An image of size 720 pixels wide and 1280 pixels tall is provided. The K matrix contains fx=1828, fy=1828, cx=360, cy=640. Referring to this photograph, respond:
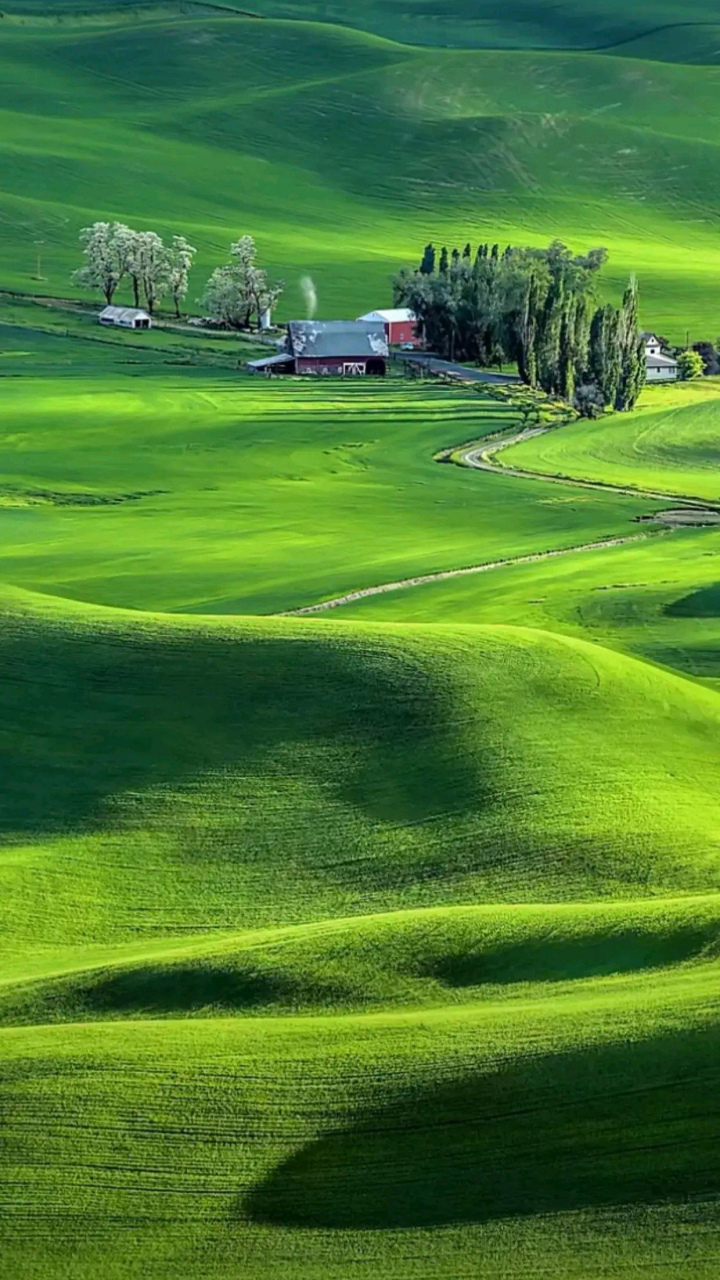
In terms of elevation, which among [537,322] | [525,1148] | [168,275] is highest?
[168,275]

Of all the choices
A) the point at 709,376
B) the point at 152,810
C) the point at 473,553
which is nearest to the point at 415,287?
the point at 709,376

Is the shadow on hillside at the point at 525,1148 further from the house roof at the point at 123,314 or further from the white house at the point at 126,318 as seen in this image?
the house roof at the point at 123,314

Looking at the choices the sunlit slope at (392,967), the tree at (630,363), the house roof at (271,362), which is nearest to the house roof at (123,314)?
the house roof at (271,362)

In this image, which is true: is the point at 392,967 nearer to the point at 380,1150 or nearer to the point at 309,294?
the point at 380,1150

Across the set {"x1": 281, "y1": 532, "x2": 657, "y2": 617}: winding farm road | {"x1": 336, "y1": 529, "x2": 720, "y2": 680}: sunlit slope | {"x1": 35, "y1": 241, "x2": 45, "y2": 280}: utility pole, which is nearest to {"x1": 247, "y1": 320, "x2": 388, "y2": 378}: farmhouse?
{"x1": 35, "y1": 241, "x2": 45, "y2": 280}: utility pole

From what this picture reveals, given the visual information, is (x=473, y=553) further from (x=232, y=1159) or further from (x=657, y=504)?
(x=232, y=1159)

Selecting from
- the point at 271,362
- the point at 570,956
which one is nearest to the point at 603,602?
the point at 570,956

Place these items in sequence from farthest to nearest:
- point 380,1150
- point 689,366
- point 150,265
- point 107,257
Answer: point 107,257 < point 150,265 < point 689,366 < point 380,1150
